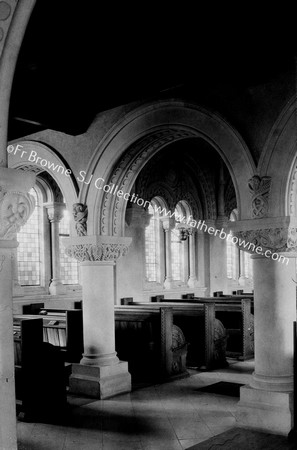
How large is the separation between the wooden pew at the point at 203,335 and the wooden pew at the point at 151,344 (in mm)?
523

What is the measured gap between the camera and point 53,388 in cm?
689

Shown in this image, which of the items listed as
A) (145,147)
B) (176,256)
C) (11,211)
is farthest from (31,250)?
(11,211)

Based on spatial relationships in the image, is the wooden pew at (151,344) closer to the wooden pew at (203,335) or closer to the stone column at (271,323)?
the wooden pew at (203,335)

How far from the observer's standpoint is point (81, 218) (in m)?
8.19

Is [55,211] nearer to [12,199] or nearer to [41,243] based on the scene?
[41,243]

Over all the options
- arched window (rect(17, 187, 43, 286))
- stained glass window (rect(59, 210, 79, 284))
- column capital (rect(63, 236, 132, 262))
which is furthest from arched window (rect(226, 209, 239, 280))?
column capital (rect(63, 236, 132, 262))

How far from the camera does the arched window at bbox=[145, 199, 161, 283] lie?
14.9 m

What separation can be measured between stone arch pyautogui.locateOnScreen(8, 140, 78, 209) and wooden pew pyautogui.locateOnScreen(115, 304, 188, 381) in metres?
2.53

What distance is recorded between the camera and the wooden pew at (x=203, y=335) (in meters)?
9.74

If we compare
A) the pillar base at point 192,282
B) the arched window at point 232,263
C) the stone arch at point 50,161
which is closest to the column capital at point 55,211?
the stone arch at point 50,161

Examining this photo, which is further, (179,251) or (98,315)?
(179,251)

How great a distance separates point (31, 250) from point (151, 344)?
496 centimetres

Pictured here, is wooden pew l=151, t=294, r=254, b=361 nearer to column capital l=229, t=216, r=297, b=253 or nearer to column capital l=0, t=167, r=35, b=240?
column capital l=229, t=216, r=297, b=253

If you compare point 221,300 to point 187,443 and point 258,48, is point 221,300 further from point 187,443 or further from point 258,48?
point 258,48
